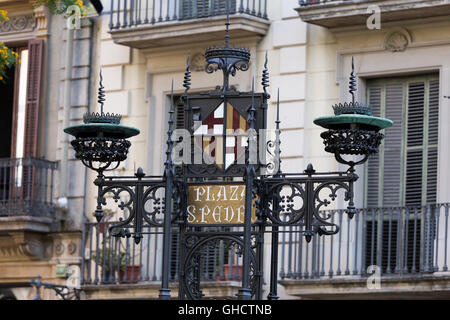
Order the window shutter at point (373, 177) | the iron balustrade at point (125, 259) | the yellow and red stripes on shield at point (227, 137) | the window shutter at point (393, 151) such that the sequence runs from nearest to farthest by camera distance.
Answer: the yellow and red stripes on shield at point (227, 137) < the window shutter at point (393, 151) < the window shutter at point (373, 177) < the iron balustrade at point (125, 259)

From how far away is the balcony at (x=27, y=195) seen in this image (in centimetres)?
2136

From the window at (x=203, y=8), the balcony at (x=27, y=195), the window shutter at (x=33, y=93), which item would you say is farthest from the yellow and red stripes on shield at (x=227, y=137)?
the window shutter at (x=33, y=93)

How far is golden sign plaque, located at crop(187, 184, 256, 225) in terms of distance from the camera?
39.5 feet

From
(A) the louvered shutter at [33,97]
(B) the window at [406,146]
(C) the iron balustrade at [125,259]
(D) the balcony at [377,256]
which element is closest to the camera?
(D) the balcony at [377,256]

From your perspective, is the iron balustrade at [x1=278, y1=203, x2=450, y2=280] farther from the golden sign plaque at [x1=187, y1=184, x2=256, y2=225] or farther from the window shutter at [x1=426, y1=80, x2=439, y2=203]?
the golden sign plaque at [x1=187, y1=184, x2=256, y2=225]

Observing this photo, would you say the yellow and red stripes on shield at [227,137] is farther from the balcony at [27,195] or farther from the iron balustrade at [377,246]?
the balcony at [27,195]

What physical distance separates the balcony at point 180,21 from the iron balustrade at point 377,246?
2910 mm

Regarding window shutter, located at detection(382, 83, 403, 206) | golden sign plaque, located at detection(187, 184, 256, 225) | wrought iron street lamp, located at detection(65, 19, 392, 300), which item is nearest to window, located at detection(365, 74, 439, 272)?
window shutter, located at detection(382, 83, 403, 206)

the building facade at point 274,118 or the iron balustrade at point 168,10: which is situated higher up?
the iron balustrade at point 168,10

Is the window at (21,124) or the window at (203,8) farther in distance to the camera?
the window at (21,124)

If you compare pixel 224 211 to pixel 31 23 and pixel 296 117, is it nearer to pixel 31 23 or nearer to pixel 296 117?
pixel 296 117
